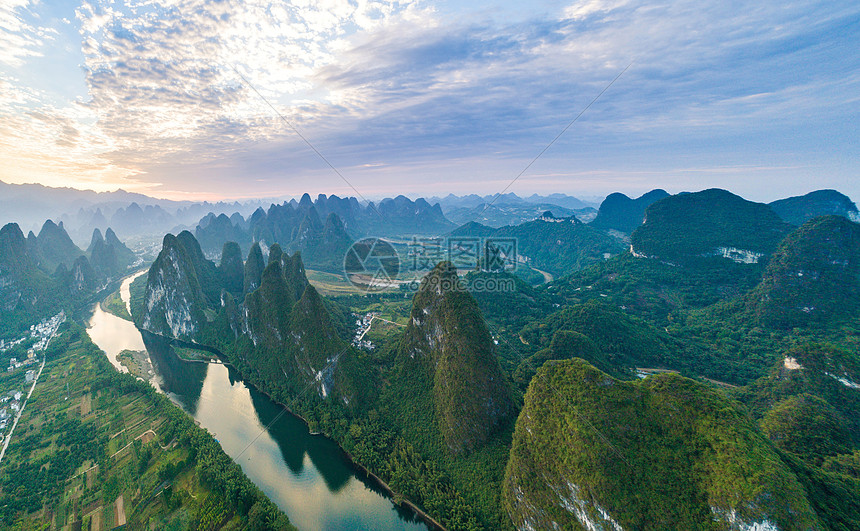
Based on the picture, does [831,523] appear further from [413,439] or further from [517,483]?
[413,439]

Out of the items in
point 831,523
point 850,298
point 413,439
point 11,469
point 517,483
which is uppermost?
point 850,298

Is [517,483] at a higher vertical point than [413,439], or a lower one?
higher

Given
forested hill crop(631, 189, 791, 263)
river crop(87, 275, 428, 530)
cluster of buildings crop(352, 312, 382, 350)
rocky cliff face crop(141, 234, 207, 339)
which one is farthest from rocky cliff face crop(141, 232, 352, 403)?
forested hill crop(631, 189, 791, 263)

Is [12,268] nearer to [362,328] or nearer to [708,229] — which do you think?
[362,328]

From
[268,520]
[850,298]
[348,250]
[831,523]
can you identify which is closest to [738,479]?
[831,523]

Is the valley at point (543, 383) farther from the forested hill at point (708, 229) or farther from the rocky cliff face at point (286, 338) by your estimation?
the forested hill at point (708, 229)

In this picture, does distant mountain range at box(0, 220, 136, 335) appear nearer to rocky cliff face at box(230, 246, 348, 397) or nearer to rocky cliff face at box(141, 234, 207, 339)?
rocky cliff face at box(141, 234, 207, 339)
